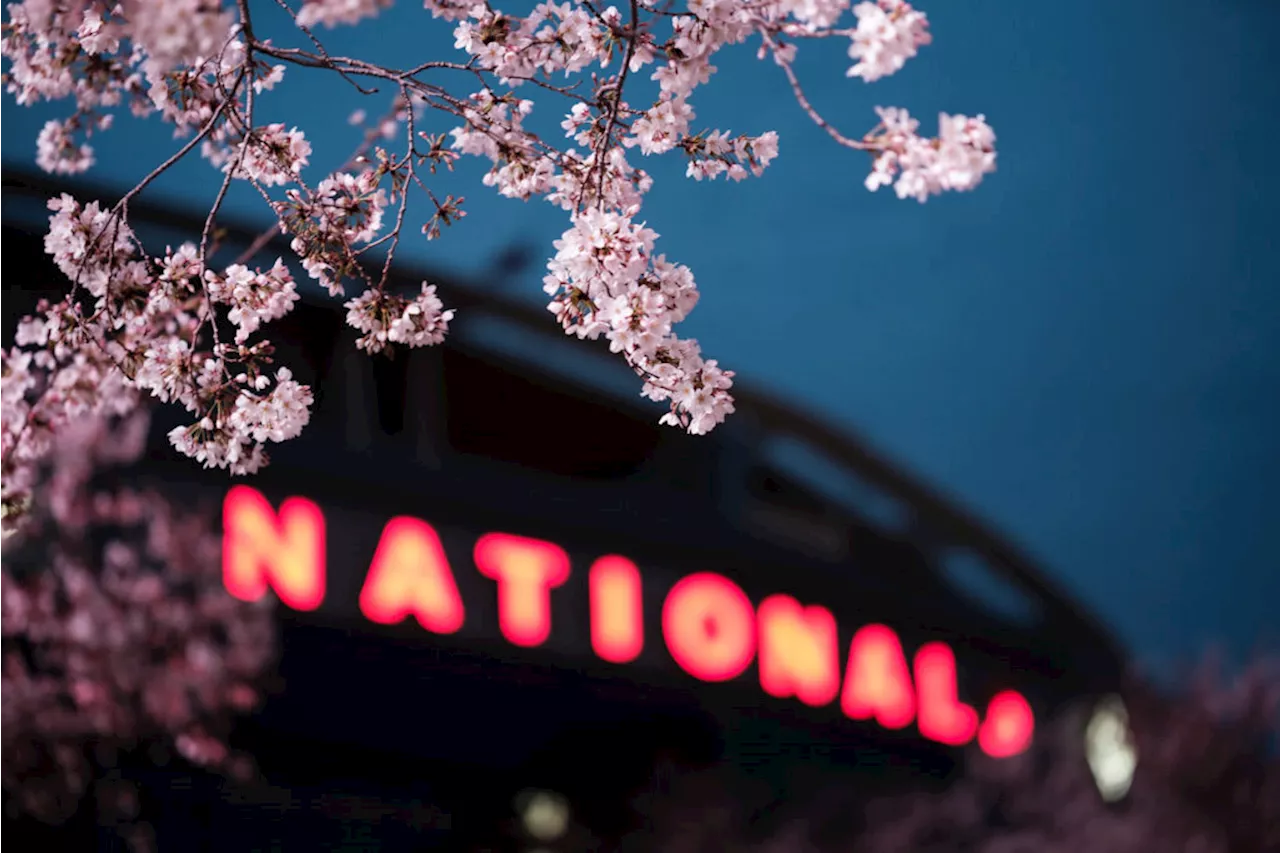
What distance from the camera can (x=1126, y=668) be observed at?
19969 mm

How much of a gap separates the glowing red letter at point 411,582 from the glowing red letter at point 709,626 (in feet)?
8.72

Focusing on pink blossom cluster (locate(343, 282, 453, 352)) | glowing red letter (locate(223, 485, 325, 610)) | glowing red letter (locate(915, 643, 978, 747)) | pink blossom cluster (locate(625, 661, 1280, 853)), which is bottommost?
pink blossom cluster (locate(625, 661, 1280, 853))

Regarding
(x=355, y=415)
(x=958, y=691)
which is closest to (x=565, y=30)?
(x=355, y=415)

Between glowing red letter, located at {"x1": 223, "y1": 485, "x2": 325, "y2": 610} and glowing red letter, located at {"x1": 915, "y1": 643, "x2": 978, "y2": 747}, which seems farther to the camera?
glowing red letter, located at {"x1": 915, "y1": 643, "x2": 978, "y2": 747}

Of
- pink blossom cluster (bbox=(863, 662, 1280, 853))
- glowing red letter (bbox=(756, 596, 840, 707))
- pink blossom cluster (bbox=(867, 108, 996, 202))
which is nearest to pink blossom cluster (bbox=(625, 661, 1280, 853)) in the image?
pink blossom cluster (bbox=(863, 662, 1280, 853))

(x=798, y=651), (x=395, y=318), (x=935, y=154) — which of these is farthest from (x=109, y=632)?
(x=935, y=154)

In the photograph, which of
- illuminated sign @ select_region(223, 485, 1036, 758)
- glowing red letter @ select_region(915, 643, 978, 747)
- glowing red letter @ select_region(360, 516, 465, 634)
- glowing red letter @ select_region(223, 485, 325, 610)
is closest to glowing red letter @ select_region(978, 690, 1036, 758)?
illuminated sign @ select_region(223, 485, 1036, 758)

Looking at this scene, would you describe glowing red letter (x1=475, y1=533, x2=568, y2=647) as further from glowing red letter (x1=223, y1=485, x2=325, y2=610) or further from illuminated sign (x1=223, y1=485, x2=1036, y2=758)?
glowing red letter (x1=223, y1=485, x2=325, y2=610)

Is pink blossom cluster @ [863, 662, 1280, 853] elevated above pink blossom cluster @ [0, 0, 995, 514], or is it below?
below

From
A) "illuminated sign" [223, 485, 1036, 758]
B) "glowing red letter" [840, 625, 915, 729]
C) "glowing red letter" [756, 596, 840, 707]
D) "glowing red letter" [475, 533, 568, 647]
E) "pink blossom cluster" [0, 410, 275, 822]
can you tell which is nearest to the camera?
"pink blossom cluster" [0, 410, 275, 822]

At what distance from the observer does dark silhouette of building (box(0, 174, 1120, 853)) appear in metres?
11.0

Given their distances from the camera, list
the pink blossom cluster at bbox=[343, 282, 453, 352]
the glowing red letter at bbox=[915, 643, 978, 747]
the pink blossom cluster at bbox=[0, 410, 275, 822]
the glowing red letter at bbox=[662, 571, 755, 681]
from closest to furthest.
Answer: the pink blossom cluster at bbox=[343, 282, 453, 352] → the pink blossom cluster at bbox=[0, 410, 275, 822] → the glowing red letter at bbox=[662, 571, 755, 681] → the glowing red letter at bbox=[915, 643, 978, 747]

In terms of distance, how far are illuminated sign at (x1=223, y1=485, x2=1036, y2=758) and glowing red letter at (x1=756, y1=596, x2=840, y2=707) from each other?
0.02 meters

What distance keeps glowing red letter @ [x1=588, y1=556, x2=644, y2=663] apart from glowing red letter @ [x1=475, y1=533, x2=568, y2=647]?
1.62ft
